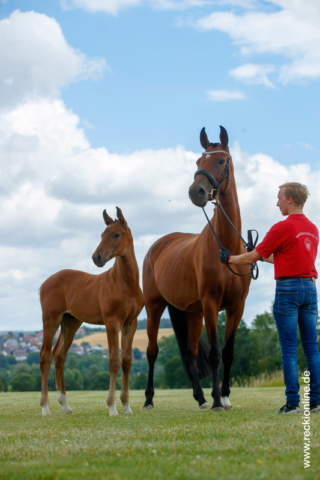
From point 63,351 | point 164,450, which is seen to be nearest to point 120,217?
point 63,351

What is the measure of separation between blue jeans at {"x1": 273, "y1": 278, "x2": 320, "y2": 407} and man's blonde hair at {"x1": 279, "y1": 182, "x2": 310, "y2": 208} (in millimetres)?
927

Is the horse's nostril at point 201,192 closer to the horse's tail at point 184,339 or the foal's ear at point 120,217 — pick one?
the foal's ear at point 120,217

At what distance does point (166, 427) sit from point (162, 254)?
5104mm

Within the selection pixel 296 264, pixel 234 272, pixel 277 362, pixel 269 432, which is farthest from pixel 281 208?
pixel 277 362

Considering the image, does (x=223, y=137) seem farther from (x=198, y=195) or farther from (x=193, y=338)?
(x=193, y=338)

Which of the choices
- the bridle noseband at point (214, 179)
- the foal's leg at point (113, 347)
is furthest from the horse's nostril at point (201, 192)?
the foal's leg at point (113, 347)

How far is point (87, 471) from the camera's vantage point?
3.17 metres

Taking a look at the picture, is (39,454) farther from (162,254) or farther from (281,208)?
(162,254)

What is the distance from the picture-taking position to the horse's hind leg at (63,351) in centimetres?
837

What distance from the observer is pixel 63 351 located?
8695mm

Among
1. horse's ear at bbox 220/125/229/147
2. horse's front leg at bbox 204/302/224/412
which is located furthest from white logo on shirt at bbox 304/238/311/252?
horse's ear at bbox 220/125/229/147

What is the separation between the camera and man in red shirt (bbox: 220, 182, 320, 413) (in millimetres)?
5828

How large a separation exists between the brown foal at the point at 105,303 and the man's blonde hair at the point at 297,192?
2.78 m

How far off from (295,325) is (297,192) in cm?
153
